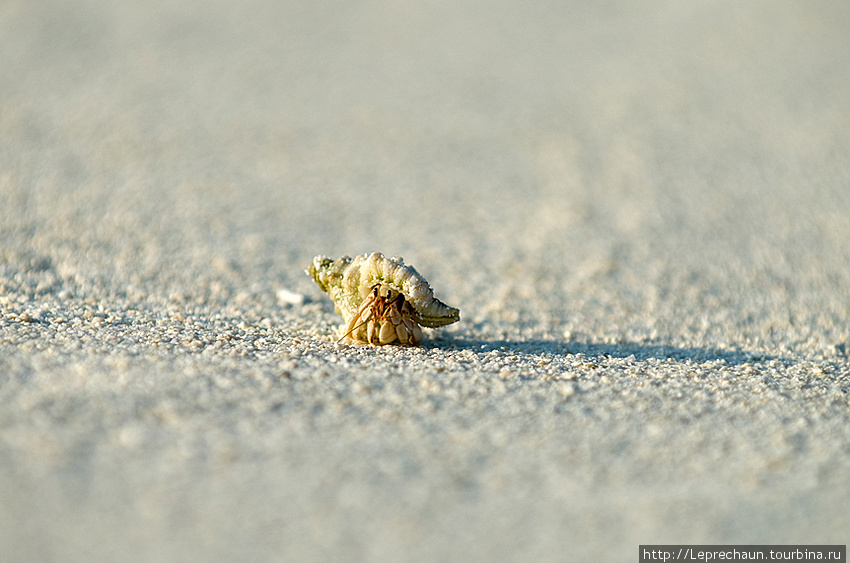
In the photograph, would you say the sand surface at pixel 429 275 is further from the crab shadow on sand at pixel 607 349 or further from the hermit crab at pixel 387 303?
the hermit crab at pixel 387 303

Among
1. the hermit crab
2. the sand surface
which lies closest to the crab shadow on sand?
the sand surface

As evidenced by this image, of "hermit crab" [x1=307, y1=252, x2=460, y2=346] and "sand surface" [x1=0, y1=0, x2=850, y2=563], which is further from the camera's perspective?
"hermit crab" [x1=307, y1=252, x2=460, y2=346]

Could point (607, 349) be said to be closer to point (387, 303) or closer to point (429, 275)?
point (387, 303)

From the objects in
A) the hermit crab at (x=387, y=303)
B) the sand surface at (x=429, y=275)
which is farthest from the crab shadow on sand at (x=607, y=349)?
the hermit crab at (x=387, y=303)

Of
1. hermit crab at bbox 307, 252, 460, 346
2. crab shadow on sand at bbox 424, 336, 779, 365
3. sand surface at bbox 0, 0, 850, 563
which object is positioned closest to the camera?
sand surface at bbox 0, 0, 850, 563

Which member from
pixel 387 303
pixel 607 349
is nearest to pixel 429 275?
pixel 607 349

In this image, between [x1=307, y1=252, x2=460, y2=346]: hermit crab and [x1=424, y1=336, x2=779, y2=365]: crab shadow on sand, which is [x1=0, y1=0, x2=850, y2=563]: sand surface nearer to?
[x1=424, y1=336, x2=779, y2=365]: crab shadow on sand
